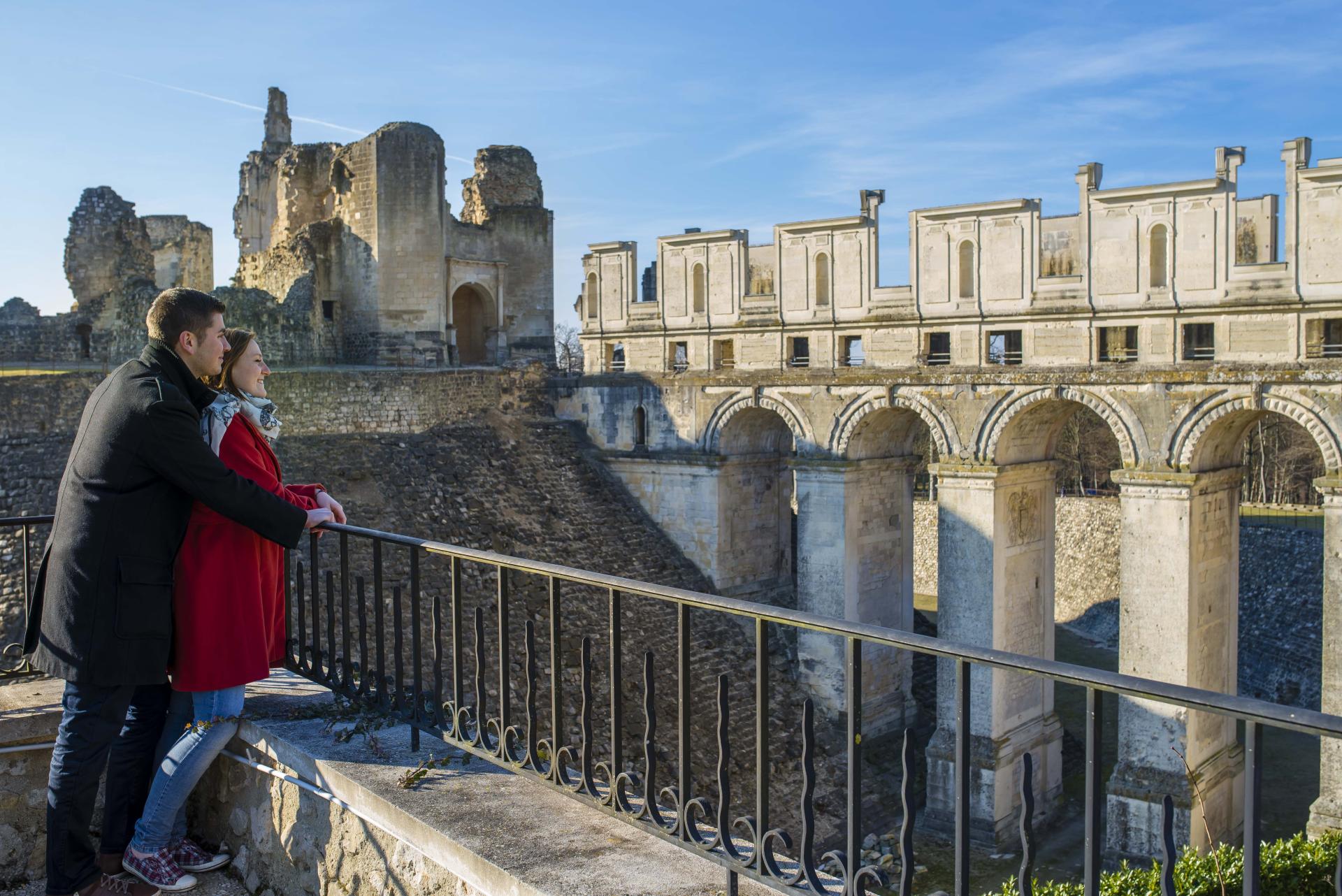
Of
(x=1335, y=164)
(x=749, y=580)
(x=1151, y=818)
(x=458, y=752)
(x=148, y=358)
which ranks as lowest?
(x=1151, y=818)

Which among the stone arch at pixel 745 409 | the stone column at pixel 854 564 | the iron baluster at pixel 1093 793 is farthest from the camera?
the stone arch at pixel 745 409

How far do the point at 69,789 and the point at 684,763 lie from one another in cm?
188

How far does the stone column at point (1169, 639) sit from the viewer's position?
51.0 ft

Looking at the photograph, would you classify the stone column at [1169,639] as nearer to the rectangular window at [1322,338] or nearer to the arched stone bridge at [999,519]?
the arched stone bridge at [999,519]

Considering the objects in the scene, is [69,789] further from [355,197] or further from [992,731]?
[355,197]

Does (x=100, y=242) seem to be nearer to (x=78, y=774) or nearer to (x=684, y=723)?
(x=78, y=774)

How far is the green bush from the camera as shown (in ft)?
29.2

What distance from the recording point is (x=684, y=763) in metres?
3.25

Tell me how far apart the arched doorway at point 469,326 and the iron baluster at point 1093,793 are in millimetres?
26521

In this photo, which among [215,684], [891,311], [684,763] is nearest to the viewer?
[684,763]

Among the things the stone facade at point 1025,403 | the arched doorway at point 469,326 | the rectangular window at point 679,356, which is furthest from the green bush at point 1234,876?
the arched doorway at point 469,326

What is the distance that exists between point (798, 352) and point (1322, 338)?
873cm

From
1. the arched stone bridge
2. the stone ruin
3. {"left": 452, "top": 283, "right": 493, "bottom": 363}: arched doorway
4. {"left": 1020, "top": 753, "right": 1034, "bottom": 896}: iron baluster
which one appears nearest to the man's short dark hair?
{"left": 1020, "top": 753, "right": 1034, "bottom": 896}: iron baluster

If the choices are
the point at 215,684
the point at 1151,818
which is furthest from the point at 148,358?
the point at 1151,818
